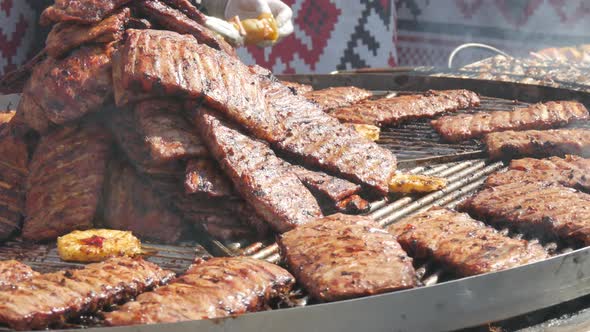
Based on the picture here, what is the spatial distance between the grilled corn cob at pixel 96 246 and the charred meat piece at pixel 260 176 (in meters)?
0.75

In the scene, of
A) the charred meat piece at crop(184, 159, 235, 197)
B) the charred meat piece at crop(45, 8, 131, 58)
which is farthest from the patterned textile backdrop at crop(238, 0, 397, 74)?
the charred meat piece at crop(184, 159, 235, 197)

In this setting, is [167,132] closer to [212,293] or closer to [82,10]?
[82,10]

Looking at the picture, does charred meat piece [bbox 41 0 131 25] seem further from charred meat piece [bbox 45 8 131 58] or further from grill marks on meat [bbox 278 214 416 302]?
grill marks on meat [bbox 278 214 416 302]

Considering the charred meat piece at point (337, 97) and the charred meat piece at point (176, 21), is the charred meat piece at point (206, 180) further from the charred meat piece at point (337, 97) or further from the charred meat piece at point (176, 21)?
the charred meat piece at point (337, 97)

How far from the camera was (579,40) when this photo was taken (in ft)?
48.6

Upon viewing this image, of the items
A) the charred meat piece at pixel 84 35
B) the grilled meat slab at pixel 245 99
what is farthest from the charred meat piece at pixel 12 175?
the grilled meat slab at pixel 245 99

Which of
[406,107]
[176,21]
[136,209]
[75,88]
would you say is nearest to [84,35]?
[75,88]

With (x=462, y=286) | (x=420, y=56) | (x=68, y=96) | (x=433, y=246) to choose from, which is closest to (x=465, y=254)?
(x=433, y=246)

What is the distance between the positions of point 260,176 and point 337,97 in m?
2.81

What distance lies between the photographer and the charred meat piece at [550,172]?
512 cm

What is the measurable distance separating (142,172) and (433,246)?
1.99 metres

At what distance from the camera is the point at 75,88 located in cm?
480

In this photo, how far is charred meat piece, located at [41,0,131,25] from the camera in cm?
A: 495

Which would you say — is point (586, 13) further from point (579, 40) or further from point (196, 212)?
point (196, 212)
